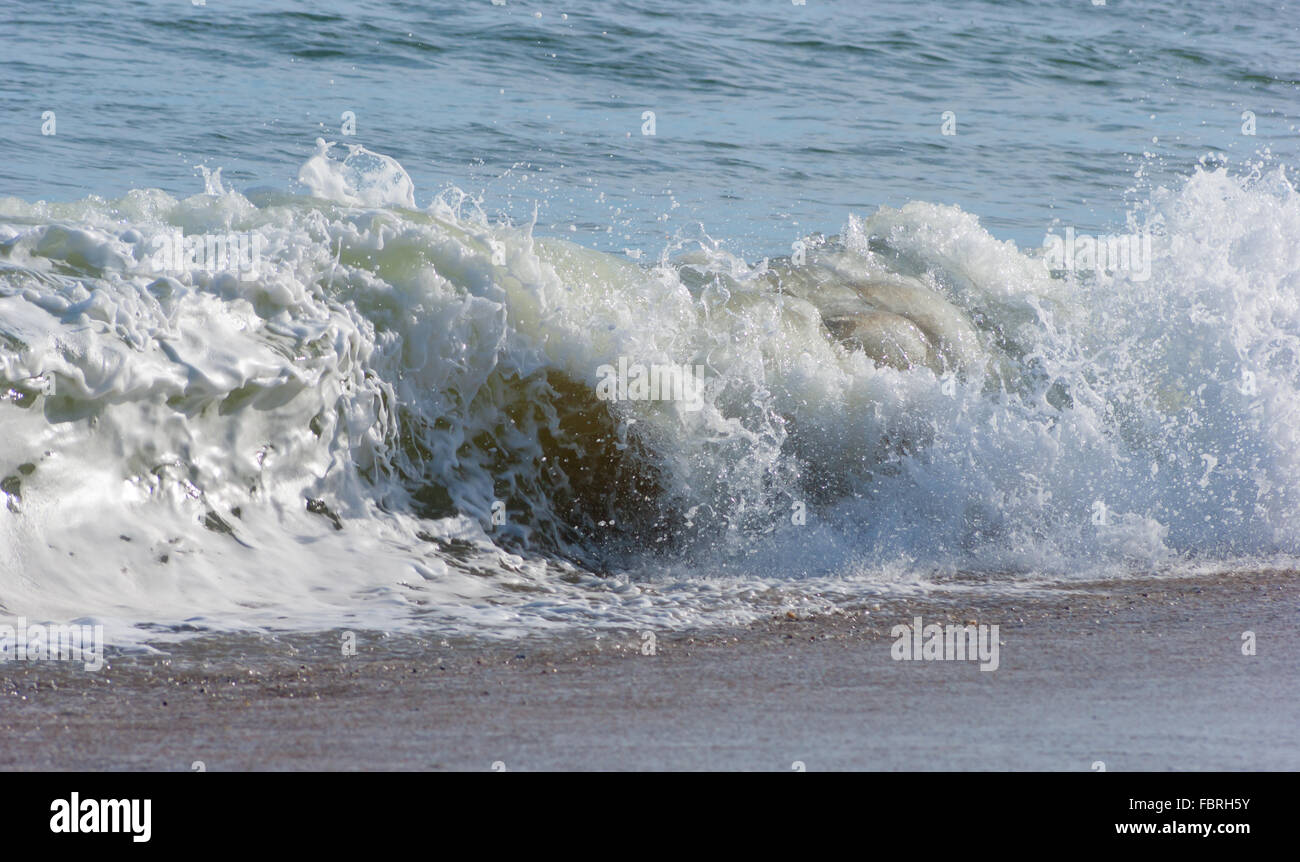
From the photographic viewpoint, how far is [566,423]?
5.68 metres

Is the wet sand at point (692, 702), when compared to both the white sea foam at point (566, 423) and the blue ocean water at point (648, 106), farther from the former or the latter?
the blue ocean water at point (648, 106)

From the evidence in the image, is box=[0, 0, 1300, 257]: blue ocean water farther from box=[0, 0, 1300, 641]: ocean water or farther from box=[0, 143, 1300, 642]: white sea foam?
box=[0, 143, 1300, 642]: white sea foam

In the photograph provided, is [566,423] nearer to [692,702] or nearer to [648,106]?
[692,702]

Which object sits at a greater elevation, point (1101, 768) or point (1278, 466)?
point (1278, 466)

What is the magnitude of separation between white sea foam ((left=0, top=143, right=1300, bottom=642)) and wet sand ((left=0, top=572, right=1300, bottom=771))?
0.35 meters

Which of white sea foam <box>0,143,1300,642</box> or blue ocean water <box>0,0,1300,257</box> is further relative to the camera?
blue ocean water <box>0,0,1300,257</box>

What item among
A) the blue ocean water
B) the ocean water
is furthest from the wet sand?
the blue ocean water

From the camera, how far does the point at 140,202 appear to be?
6.10 m

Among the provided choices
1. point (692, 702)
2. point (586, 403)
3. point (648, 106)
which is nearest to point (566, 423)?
point (586, 403)

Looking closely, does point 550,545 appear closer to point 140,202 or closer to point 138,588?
point 138,588

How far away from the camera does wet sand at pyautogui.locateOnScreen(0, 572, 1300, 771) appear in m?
3.00

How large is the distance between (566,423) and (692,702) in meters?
2.34
